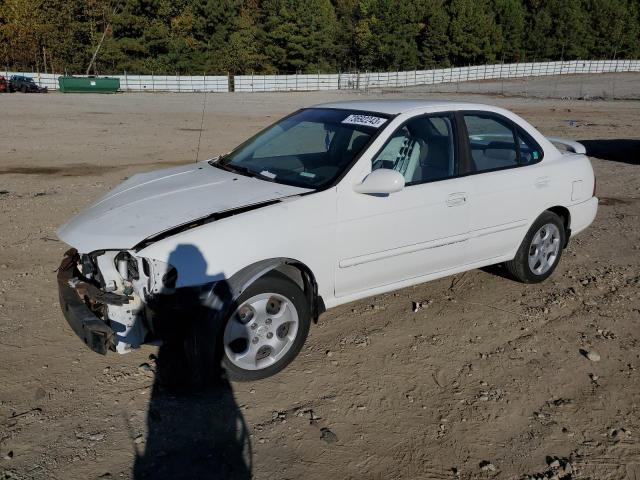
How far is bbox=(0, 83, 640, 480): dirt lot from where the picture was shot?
3.06 m

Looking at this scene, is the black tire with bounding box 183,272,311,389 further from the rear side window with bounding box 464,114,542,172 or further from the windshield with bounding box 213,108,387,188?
the rear side window with bounding box 464,114,542,172

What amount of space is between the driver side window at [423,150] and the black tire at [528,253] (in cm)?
113

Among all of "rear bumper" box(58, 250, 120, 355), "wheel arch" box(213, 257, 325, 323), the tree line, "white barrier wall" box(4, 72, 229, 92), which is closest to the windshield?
"wheel arch" box(213, 257, 325, 323)

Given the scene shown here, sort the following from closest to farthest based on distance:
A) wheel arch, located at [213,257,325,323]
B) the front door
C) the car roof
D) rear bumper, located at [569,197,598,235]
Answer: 1. wheel arch, located at [213,257,325,323]
2. the front door
3. the car roof
4. rear bumper, located at [569,197,598,235]

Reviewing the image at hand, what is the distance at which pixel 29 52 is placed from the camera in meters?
Answer: 64.4

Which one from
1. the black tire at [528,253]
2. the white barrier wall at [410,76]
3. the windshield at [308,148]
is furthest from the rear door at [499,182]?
the white barrier wall at [410,76]

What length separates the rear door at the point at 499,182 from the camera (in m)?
4.77

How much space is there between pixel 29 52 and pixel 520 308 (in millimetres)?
71093

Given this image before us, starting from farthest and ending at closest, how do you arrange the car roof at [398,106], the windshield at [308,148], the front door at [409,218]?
the car roof at [398,106]
the windshield at [308,148]
the front door at [409,218]

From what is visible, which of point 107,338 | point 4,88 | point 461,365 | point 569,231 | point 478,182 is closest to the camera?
point 107,338

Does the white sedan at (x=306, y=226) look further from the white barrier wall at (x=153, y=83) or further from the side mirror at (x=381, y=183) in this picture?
the white barrier wall at (x=153, y=83)

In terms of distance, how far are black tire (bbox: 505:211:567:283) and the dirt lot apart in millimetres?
118

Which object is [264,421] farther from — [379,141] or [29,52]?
[29,52]

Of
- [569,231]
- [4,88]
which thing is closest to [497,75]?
[4,88]
